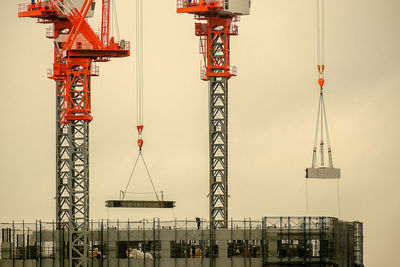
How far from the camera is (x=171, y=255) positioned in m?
127

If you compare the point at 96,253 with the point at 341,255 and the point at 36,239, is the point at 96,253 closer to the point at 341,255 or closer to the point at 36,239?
the point at 36,239

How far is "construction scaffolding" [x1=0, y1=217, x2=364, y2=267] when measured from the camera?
125 m

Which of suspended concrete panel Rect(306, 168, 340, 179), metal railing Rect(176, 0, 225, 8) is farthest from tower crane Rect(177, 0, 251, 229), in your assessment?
suspended concrete panel Rect(306, 168, 340, 179)

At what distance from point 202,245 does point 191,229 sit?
1.84 meters

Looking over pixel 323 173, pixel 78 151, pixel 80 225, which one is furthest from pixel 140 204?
pixel 323 173

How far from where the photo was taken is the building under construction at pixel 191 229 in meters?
125

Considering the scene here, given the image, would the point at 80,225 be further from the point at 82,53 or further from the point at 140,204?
the point at 82,53

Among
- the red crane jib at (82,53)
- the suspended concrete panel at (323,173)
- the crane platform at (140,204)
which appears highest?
the red crane jib at (82,53)

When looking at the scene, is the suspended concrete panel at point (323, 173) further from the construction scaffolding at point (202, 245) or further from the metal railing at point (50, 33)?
the metal railing at point (50, 33)

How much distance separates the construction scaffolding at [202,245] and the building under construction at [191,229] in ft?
0.31

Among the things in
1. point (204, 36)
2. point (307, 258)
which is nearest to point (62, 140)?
point (204, 36)

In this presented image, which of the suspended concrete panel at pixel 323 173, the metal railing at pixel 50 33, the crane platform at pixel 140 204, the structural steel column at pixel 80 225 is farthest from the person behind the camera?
the metal railing at pixel 50 33

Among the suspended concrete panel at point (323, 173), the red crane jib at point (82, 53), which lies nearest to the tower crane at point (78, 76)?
the red crane jib at point (82, 53)

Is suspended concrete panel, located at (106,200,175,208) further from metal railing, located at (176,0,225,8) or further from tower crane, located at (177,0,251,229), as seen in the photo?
metal railing, located at (176,0,225,8)
